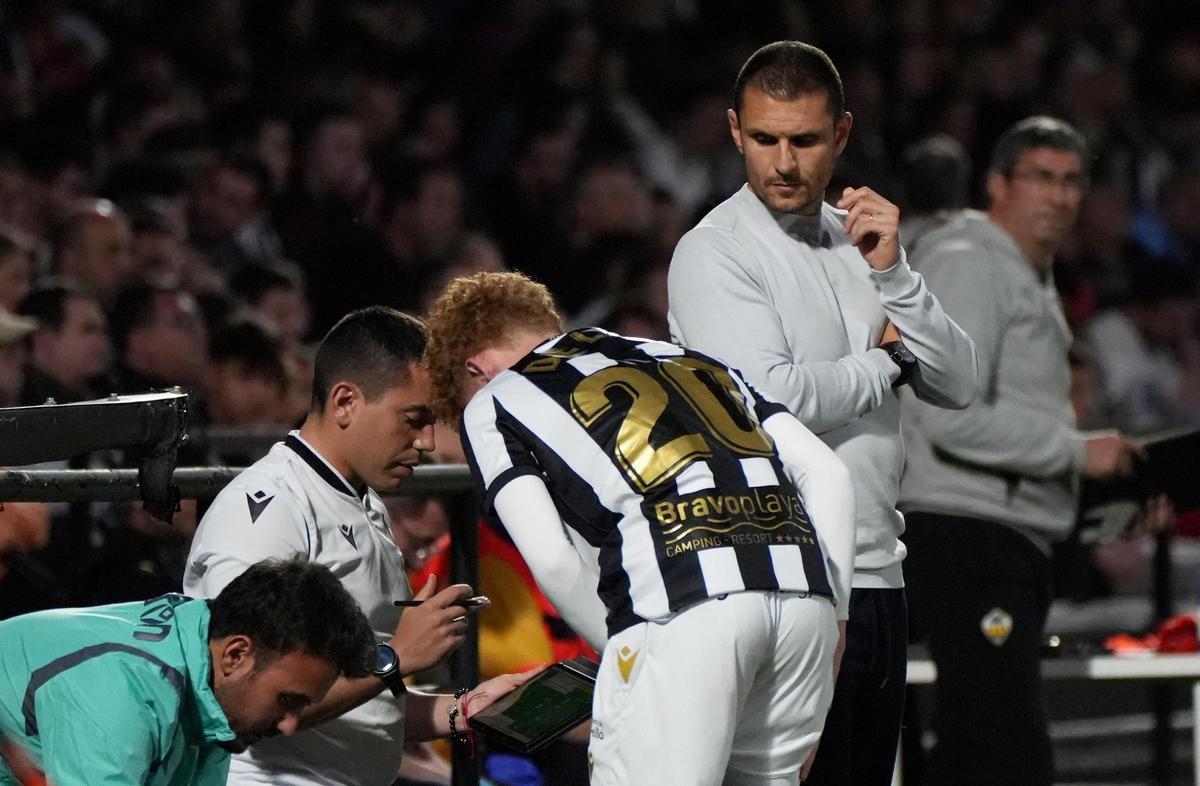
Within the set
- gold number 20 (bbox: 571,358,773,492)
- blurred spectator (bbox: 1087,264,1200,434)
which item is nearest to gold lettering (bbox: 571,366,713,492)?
gold number 20 (bbox: 571,358,773,492)

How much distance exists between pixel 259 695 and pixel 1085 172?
3212mm

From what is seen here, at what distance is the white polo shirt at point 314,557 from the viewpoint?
3441 millimetres

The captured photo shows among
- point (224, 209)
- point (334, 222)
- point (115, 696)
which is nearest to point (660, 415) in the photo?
point (115, 696)

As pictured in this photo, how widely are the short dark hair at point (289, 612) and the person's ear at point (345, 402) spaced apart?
0.64m

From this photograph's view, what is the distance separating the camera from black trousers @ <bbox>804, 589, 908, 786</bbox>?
347 cm

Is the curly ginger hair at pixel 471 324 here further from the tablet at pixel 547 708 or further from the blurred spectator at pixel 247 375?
the blurred spectator at pixel 247 375

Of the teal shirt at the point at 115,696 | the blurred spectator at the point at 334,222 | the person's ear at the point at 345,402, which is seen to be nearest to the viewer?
the teal shirt at the point at 115,696

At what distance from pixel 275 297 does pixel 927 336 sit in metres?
4.90

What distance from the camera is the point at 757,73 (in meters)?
3.63

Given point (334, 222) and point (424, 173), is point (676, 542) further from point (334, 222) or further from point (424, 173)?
point (424, 173)

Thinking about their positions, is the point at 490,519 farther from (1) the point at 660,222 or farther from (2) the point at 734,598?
(1) the point at 660,222

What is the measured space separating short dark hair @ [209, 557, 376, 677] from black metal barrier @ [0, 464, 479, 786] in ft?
1.82

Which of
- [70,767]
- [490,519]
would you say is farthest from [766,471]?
[70,767]

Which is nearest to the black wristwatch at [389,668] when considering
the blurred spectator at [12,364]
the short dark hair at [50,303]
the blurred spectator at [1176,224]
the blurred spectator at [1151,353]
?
the blurred spectator at [12,364]
